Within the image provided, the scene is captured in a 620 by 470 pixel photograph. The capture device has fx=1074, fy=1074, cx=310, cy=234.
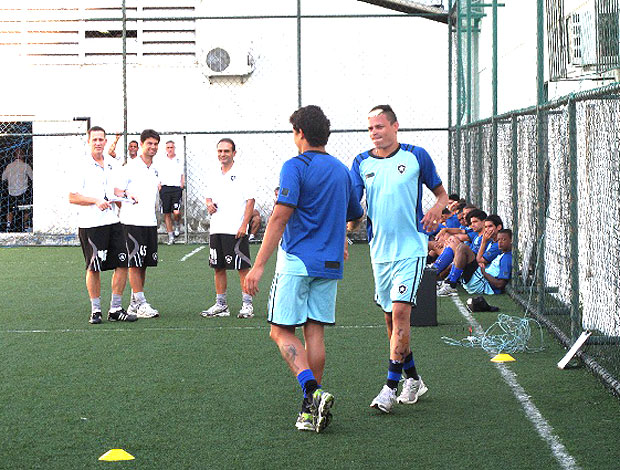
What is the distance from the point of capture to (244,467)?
5.52m

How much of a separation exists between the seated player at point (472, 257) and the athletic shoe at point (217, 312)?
2665 mm

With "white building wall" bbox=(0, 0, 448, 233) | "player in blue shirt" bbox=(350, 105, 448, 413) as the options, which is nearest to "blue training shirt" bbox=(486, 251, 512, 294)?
"player in blue shirt" bbox=(350, 105, 448, 413)

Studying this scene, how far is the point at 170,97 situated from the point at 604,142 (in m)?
15.1

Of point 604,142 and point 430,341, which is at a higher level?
point 604,142

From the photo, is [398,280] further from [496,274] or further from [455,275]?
[496,274]

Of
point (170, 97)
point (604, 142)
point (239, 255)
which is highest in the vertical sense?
point (170, 97)

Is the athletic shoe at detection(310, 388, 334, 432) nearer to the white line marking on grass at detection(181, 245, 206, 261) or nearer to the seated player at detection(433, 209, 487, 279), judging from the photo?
the seated player at detection(433, 209, 487, 279)

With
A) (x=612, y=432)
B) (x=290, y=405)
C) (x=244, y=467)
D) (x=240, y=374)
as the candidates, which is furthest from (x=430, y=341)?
(x=244, y=467)

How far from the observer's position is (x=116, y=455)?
573 cm

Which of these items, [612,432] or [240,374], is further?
[240,374]

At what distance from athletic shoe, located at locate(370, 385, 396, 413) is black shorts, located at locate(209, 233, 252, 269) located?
4.57 m

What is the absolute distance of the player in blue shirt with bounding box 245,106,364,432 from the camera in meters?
6.26

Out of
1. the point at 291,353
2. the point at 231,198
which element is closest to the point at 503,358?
the point at 291,353

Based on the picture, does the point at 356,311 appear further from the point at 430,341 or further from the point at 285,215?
the point at 285,215
